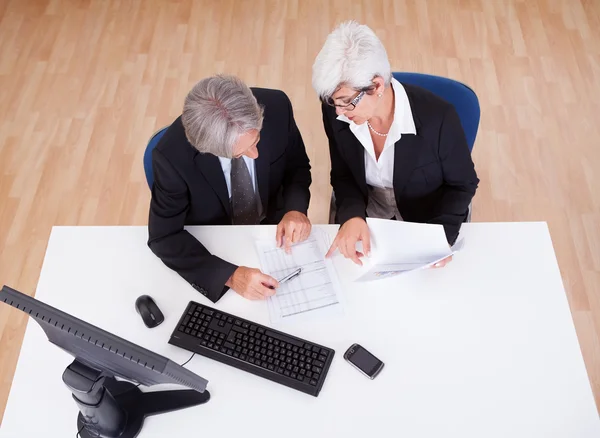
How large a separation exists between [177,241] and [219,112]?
1.61ft

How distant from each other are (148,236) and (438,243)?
91 centimetres

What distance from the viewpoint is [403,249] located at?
6.14ft

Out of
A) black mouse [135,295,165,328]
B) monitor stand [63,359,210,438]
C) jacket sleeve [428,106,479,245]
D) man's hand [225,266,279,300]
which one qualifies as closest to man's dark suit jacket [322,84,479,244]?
jacket sleeve [428,106,479,245]


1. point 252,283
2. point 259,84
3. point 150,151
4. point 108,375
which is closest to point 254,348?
point 252,283

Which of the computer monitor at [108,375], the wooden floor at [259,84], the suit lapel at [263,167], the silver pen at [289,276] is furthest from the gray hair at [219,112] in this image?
the wooden floor at [259,84]

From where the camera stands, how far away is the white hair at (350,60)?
1.72m

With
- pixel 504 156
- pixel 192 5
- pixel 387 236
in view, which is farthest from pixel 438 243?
pixel 192 5

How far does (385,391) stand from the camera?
1.69 m

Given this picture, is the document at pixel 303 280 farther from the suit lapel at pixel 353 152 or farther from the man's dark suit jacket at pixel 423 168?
the suit lapel at pixel 353 152

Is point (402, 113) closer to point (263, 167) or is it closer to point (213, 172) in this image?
point (263, 167)

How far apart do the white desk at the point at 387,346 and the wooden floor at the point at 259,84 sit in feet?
3.51

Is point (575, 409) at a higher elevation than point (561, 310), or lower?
lower

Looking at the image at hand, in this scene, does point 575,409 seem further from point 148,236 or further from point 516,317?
point 148,236

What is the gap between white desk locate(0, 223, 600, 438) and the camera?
165 centimetres
